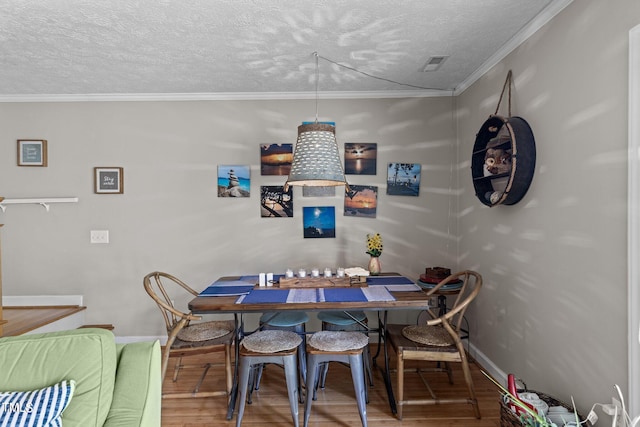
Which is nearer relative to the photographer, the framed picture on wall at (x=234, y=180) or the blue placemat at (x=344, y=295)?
the blue placemat at (x=344, y=295)

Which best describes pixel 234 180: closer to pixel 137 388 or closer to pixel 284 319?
pixel 284 319

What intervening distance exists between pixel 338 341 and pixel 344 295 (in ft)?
0.94

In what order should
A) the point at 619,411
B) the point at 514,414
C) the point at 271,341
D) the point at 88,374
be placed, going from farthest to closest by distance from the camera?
the point at 271,341, the point at 514,414, the point at 619,411, the point at 88,374

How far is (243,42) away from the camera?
2449 millimetres

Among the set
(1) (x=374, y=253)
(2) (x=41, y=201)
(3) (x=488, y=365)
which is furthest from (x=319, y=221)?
(2) (x=41, y=201)

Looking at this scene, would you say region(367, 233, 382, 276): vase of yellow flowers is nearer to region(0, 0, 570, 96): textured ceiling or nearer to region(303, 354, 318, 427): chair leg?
region(303, 354, 318, 427): chair leg

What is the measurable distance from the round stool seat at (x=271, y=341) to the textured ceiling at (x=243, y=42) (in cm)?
193

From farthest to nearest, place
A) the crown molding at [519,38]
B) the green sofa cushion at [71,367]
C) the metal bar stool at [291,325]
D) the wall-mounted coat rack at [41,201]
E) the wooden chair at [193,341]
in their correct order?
1. the wall-mounted coat rack at [41,201]
2. the metal bar stool at [291,325]
3. the wooden chair at [193,341]
4. the crown molding at [519,38]
5. the green sofa cushion at [71,367]

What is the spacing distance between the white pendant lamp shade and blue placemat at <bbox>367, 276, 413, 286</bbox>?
0.85 m

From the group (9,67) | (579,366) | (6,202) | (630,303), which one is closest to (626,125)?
(630,303)

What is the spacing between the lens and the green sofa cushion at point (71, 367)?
4.30 feet

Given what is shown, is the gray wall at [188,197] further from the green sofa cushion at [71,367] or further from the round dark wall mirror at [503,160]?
the green sofa cushion at [71,367]

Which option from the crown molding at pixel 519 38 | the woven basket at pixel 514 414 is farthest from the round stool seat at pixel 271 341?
the crown molding at pixel 519 38

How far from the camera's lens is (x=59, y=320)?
3195mm
